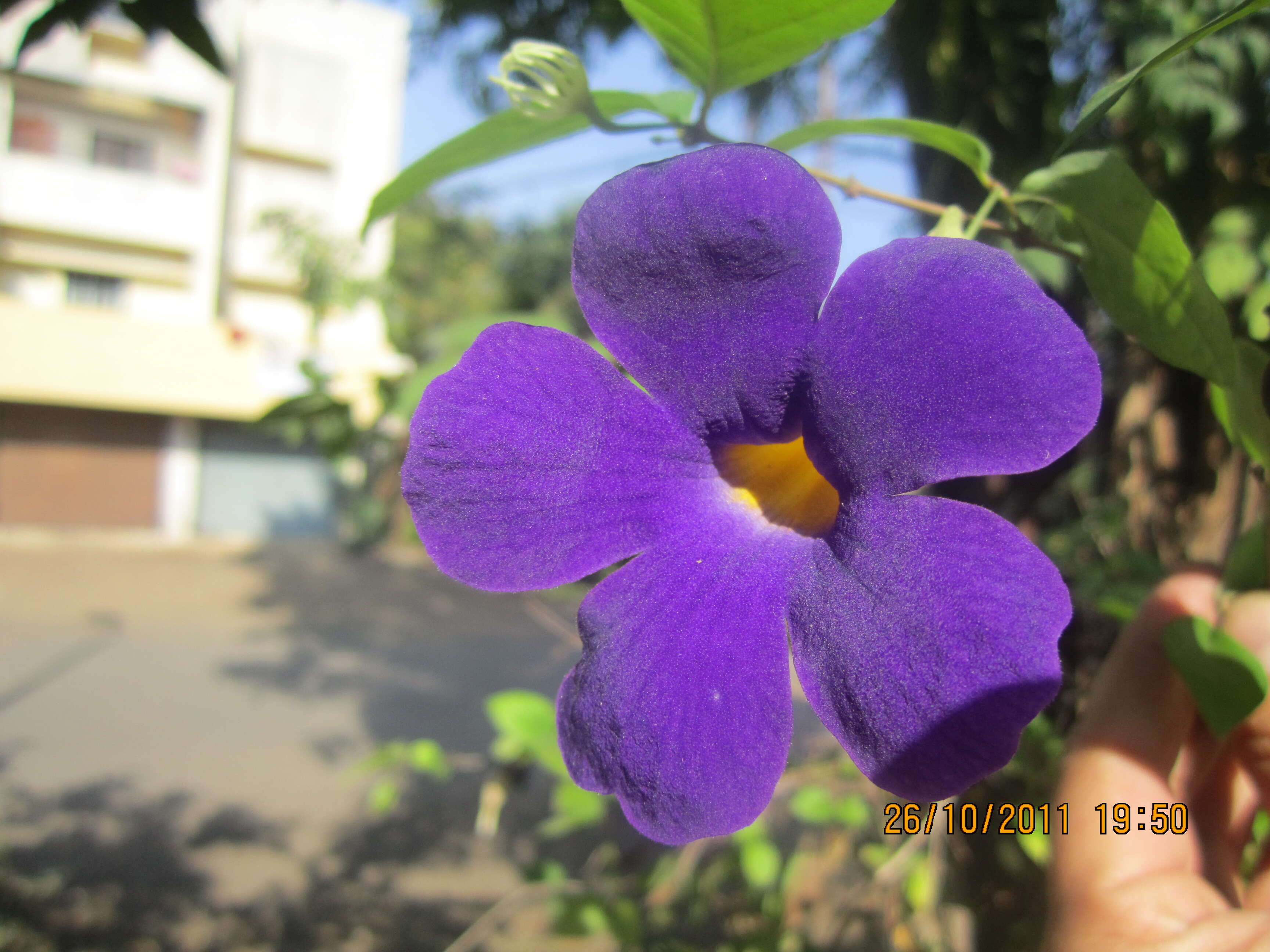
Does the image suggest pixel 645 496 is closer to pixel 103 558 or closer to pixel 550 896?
pixel 550 896

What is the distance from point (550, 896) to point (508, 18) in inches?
88.1

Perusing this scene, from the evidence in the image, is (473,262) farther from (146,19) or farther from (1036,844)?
(1036,844)

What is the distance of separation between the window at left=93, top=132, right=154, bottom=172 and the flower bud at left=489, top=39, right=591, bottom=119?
19.3 m

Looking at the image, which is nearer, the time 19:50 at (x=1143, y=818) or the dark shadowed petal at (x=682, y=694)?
the dark shadowed petal at (x=682, y=694)

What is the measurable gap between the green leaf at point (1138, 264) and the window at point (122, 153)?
19636 millimetres

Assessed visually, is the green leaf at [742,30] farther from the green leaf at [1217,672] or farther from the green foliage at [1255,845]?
the green foliage at [1255,845]

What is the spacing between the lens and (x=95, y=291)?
16.1 metres

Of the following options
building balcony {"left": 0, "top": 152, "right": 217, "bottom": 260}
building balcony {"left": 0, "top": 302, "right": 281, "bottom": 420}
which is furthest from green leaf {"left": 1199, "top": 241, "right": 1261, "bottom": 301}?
building balcony {"left": 0, "top": 152, "right": 217, "bottom": 260}

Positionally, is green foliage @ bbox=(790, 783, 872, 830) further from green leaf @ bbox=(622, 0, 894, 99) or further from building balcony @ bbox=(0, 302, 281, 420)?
building balcony @ bbox=(0, 302, 281, 420)

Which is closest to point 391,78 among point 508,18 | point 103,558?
point 103,558

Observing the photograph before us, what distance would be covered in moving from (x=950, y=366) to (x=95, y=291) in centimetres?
1916

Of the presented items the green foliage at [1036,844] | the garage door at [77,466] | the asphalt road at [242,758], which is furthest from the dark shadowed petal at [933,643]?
the garage door at [77,466]

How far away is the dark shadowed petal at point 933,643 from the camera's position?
448mm

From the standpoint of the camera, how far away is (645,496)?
57cm
